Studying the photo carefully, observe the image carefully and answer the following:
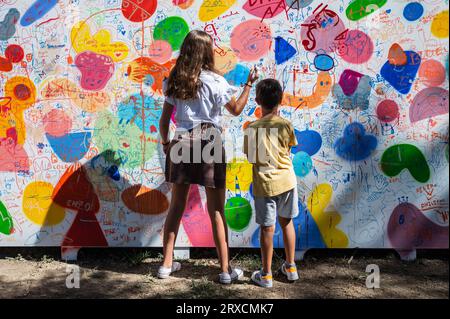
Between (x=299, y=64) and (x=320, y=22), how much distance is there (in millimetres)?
346

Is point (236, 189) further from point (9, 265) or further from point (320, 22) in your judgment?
point (9, 265)

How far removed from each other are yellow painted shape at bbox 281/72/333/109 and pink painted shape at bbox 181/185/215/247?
0.98 m

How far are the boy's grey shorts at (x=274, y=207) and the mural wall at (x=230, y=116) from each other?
447 millimetres

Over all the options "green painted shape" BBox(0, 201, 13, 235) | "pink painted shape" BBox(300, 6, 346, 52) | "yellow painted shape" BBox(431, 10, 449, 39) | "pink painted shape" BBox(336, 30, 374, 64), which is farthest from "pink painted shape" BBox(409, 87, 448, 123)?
"green painted shape" BBox(0, 201, 13, 235)

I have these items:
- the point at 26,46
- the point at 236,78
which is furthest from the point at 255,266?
the point at 26,46

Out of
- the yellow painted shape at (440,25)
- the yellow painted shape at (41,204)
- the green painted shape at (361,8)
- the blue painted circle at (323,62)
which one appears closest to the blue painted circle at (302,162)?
the blue painted circle at (323,62)

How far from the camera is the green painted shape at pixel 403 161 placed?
12.7 ft

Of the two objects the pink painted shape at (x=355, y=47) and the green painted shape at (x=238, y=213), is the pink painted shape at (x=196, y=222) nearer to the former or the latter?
the green painted shape at (x=238, y=213)

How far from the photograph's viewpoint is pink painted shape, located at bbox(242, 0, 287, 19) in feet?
12.4

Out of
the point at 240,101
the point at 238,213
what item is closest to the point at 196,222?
the point at 238,213

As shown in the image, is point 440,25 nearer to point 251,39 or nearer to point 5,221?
point 251,39

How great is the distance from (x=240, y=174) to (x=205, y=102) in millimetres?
746

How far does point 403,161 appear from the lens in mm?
3865

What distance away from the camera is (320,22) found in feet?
12.4
